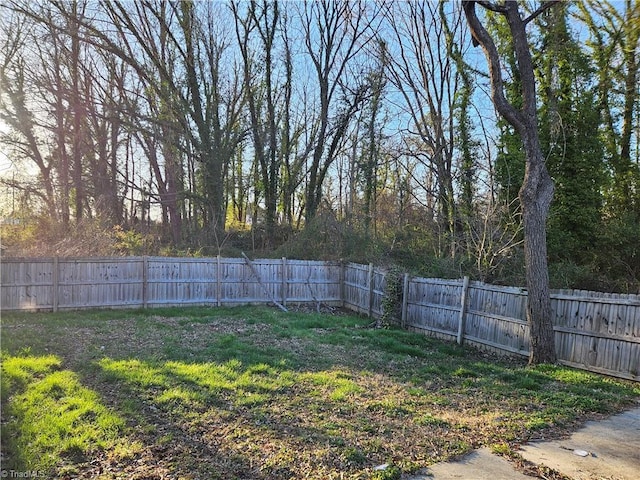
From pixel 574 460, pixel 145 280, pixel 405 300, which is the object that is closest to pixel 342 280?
pixel 405 300

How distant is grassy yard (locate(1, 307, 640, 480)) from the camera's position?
3416 millimetres

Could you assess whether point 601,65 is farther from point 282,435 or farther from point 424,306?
point 282,435

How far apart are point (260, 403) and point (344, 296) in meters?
9.57

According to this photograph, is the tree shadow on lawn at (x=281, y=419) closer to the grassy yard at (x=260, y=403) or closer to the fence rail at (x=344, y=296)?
the grassy yard at (x=260, y=403)

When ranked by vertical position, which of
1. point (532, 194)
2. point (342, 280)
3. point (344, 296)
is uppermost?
point (532, 194)

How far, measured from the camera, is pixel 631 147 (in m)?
14.5

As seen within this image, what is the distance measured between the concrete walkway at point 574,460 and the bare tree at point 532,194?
2.80 meters

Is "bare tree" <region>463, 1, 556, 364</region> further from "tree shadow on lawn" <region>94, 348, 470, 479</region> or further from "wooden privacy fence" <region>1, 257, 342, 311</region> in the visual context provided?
"wooden privacy fence" <region>1, 257, 342, 311</region>

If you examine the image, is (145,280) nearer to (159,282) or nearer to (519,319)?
(159,282)

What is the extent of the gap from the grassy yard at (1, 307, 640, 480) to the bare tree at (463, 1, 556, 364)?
2.23 feet

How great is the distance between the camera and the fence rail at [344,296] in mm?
6512

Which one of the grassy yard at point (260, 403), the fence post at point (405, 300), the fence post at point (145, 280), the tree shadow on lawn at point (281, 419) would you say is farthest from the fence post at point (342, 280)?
the tree shadow on lawn at point (281, 419)

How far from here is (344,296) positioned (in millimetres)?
14172

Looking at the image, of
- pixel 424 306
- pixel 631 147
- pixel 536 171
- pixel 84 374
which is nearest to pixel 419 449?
pixel 84 374
